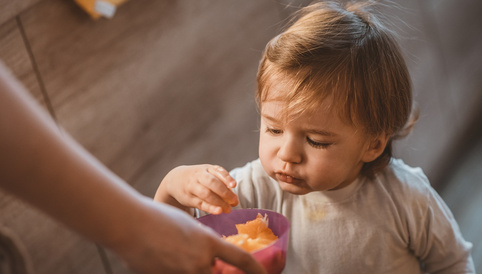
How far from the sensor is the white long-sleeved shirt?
1.00 metres

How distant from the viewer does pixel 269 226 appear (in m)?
0.81

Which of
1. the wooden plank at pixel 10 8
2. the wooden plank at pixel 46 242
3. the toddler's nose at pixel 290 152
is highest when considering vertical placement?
the wooden plank at pixel 10 8

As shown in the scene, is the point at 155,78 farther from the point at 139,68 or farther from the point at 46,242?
the point at 46,242

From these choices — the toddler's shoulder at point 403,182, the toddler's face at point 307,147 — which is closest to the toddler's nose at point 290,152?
the toddler's face at point 307,147

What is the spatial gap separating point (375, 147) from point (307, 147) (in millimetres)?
162

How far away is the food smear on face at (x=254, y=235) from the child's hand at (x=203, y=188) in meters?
0.04

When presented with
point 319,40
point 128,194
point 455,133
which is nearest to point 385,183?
point 319,40

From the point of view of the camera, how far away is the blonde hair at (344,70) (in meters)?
0.87

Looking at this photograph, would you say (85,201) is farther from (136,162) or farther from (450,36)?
(450,36)

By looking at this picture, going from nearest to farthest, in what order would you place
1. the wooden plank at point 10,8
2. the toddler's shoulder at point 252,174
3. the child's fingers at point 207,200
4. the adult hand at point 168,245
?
the adult hand at point 168,245
the child's fingers at point 207,200
the wooden plank at point 10,8
the toddler's shoulder at point 252,174

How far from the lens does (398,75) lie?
3.11ft

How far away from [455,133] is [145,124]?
125 cm

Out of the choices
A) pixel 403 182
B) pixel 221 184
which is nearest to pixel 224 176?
pixel 221 184

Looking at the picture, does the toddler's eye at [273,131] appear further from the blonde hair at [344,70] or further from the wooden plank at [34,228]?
the wooden plank at [34,228]
